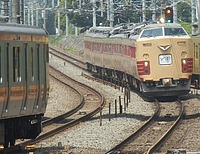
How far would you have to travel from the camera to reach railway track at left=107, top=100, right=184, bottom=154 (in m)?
17.2

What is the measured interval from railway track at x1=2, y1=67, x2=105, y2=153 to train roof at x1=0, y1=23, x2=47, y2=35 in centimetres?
243

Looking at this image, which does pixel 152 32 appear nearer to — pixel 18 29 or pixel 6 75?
pixel 18 29

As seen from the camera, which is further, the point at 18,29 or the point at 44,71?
the point at 44,71

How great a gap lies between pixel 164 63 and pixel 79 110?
13.3 ft

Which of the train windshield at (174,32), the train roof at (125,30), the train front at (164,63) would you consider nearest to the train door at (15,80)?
the train front at (164,63)

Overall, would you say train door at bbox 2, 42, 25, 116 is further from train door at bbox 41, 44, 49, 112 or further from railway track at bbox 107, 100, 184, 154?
railway track at bbox 107, 100, 184, 154

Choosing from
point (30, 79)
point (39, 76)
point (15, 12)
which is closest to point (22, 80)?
point (30, 79)

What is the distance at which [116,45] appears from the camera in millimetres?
38062

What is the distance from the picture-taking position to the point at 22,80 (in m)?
16.2

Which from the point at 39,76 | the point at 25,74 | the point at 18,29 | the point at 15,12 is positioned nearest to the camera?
the point at 18,29

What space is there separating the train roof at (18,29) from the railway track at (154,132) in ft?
10.1

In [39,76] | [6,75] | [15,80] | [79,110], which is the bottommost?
[79,110]

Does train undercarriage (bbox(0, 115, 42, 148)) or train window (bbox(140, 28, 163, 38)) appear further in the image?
train window (bbox(140, 28, 163, 38))

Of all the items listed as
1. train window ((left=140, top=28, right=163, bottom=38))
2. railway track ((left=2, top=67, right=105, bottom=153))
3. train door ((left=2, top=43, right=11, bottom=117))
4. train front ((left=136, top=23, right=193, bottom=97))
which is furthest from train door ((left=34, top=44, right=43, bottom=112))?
train window ((left=140, top=28, right=163, bottom=38))
